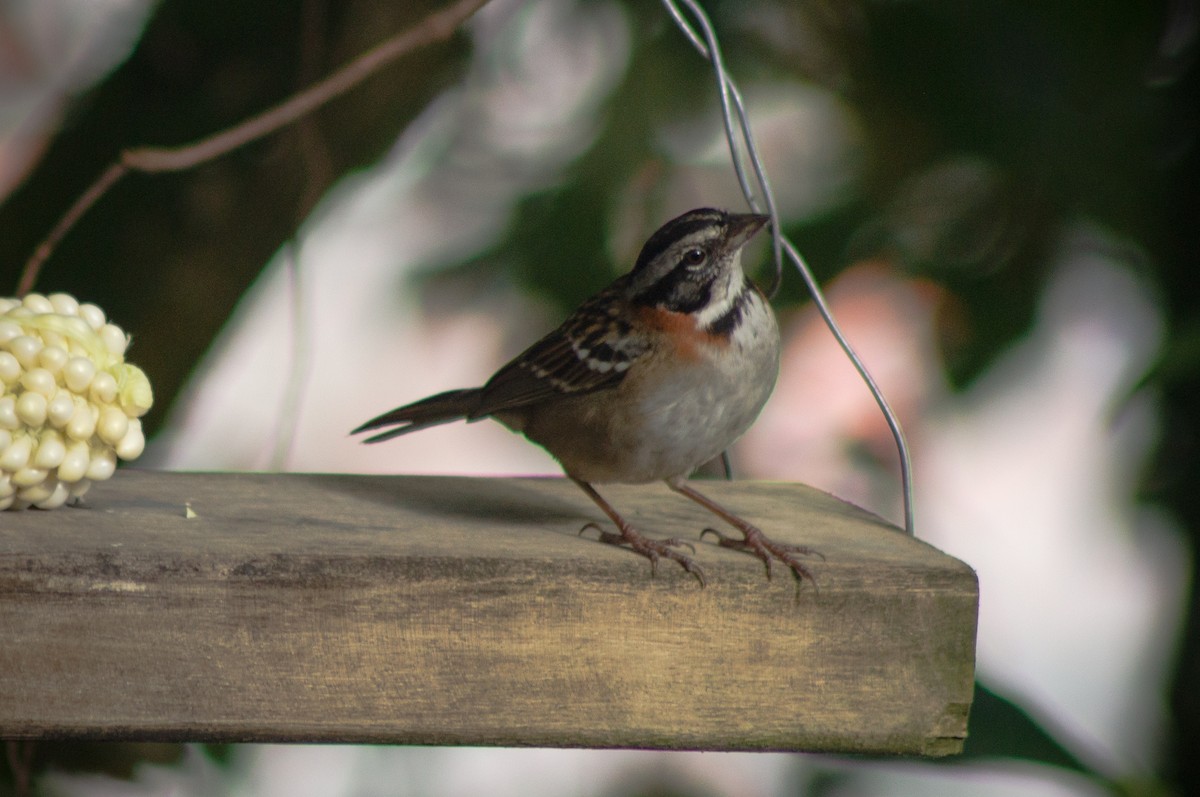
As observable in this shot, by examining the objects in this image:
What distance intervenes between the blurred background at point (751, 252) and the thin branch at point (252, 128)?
3 cm

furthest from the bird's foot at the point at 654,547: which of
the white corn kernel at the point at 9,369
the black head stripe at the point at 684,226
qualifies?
the white corn kernel at the point at 9,369

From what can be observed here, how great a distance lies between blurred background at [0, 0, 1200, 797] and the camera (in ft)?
6.76

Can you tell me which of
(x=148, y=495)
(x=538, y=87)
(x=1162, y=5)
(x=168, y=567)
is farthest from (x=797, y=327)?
(x=168, y=567)

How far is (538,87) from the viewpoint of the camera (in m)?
2.30

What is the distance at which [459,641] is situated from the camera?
3.56 feet

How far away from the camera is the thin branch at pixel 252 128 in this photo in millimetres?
1918

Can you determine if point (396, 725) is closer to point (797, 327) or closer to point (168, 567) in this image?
point (168, 567)

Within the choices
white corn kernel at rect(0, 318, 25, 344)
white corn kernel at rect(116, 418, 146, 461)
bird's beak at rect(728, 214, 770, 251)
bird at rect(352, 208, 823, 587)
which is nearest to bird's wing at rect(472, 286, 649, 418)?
bird at rect(352, 208, 823, 587)

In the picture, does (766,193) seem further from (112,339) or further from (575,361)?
(112,339)

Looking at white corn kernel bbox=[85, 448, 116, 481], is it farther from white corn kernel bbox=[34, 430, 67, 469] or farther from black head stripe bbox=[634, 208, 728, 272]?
black head stripe bbox=[634, 208, 728, 272]

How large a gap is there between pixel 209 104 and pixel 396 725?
1.25 metres

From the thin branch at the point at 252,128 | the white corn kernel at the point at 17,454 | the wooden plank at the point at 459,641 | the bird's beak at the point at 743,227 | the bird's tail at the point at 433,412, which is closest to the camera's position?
the wooden plank at the point at 459,641

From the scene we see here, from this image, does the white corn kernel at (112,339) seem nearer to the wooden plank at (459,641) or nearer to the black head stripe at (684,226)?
the wooden plank at (459,641)

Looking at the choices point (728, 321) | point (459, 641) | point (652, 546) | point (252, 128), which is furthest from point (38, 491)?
point (252, 128)
